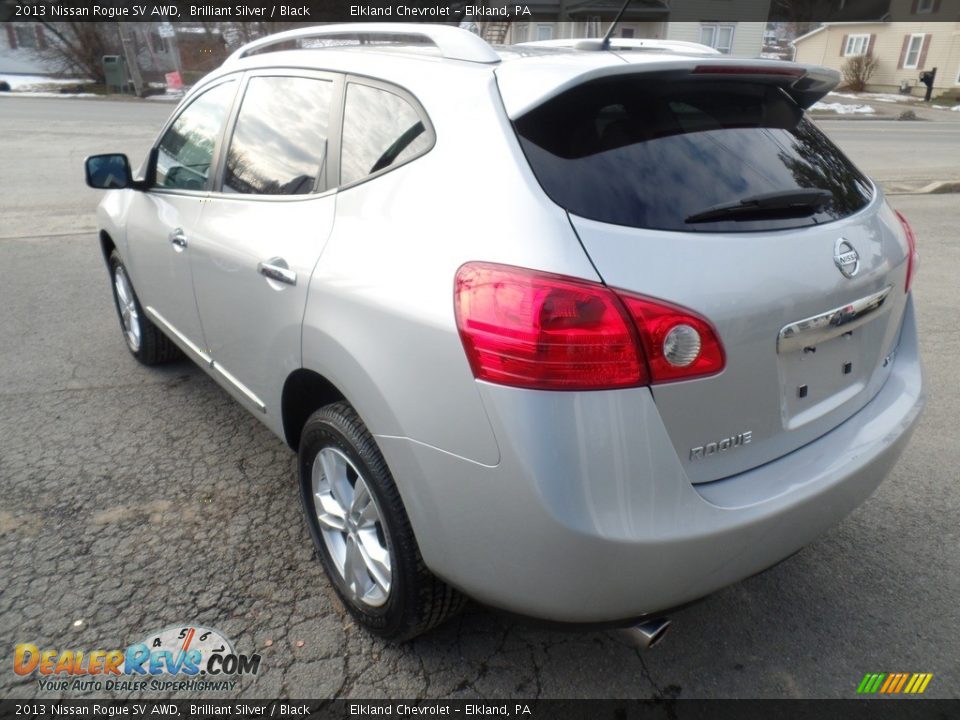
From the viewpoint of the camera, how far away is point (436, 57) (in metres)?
2.20

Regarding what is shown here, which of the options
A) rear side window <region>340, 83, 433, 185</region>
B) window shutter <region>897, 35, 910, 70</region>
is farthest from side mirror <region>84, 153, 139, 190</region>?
window shutter <region>897, 35, 910, 70</region>

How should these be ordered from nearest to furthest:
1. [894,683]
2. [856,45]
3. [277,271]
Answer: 1. [894,683]
2. [277,271]
3. [856,45]

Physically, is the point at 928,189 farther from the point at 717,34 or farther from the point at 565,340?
the point at 717,34

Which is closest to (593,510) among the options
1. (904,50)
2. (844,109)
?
(844,109)

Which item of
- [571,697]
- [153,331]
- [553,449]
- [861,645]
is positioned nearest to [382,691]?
[571,697]

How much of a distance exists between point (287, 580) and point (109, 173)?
2224mm

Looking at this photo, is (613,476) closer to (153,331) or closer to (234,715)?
(234,715)

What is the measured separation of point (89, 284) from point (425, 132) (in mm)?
4927

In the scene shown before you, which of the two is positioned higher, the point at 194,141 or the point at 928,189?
the point at 194,141

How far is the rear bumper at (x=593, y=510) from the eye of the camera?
5.11 ft

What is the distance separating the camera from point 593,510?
157 centimetres

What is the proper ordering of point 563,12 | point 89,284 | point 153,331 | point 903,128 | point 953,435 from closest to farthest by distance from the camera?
point 953,435
point 153,331
point 89,284
point 903,128
point 563,12

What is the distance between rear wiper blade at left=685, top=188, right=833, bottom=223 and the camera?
177 cm

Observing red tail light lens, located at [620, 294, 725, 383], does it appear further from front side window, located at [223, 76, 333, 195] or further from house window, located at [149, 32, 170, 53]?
house window, located at [149, 32, 170, 53]
